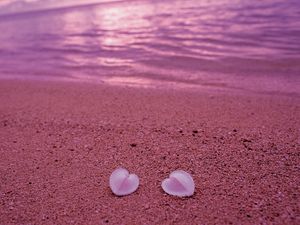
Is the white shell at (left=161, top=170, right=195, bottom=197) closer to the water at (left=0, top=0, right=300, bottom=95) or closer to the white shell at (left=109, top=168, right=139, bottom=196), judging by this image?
the white shell at (left=109, top=168, right=139, bottom=196)

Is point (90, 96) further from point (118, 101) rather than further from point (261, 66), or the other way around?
point (261, 66)

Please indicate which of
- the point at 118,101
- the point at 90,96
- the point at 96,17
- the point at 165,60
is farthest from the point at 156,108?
the point at 96,17

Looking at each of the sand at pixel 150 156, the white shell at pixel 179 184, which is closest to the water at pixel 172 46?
the sand at pixel 150 156

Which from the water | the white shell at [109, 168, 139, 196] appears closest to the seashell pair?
the white shell at [109, 168, 139, 196]

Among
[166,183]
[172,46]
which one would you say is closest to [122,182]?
[166,183]

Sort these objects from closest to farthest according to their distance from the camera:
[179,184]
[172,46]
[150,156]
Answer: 1. [179,184]
2. [150,156]
3. [172,46]

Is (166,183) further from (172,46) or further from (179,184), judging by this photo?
(172,46)
